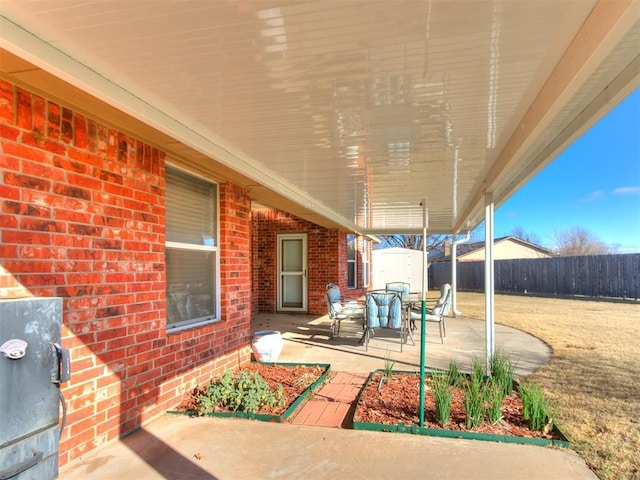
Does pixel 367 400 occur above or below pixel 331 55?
below

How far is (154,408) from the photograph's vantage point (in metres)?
3.70

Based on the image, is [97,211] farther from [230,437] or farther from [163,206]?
[230,437]

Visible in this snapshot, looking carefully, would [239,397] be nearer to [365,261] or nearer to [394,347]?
[394,347]

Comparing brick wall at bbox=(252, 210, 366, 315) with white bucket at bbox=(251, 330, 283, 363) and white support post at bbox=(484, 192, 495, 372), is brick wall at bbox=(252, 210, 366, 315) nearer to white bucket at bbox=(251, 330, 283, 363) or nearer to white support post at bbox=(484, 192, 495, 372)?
white bucket at bbox=(251, 330, 283, 363)

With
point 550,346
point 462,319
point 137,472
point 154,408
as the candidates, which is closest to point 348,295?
point 462,319

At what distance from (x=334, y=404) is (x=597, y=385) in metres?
3.35

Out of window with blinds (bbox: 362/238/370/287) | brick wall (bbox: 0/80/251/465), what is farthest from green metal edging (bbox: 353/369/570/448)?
window with blinds (bbox: 362/238/370/287)

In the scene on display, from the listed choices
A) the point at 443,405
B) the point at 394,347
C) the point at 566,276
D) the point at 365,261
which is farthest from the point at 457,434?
the point at 566,276

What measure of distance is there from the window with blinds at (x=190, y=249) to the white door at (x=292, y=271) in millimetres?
6553

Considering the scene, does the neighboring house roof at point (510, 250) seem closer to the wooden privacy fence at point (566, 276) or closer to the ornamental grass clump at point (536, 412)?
the wooden privacy fence at point (566, 276)

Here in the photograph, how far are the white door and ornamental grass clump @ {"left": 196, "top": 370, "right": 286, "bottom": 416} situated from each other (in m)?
7.21

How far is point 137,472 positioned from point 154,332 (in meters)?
1.16

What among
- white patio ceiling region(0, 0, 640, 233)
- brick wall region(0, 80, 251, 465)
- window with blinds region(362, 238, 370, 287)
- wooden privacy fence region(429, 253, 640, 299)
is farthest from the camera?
wooden privacy fence region(429, 253, 640, 299)

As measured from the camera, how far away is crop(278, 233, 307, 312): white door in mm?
11516
